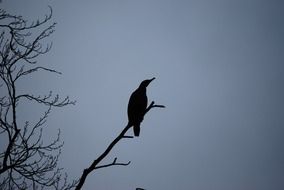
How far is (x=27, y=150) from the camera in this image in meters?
4.70

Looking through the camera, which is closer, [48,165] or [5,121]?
[5,121]

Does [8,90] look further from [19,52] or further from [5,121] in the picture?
[19,52]

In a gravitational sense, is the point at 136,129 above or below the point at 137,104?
below

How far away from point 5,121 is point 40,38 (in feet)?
5.27

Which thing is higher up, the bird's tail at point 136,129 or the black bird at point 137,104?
the black bird at point 137,104

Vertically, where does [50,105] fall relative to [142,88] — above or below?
below

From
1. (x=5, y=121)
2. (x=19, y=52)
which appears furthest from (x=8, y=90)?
(x=19, y=52)

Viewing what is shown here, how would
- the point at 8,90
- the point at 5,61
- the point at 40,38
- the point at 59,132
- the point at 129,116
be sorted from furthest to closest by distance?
the point at 129,116 → the point at 59,132 → the point at 40,38 → the point at 5,61 → the point at 8,90

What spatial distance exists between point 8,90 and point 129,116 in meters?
3.49

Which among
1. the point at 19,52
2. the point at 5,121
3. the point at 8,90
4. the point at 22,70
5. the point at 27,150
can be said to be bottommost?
the point at 27,150

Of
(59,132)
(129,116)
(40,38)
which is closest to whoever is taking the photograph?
(40,38)

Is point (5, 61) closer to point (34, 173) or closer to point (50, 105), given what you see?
point (50, 105)

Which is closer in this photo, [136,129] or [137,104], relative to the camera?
[136,129]

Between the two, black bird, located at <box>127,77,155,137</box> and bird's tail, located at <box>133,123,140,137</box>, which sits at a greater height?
black bird, located at <box>127,77,155,137</box>
